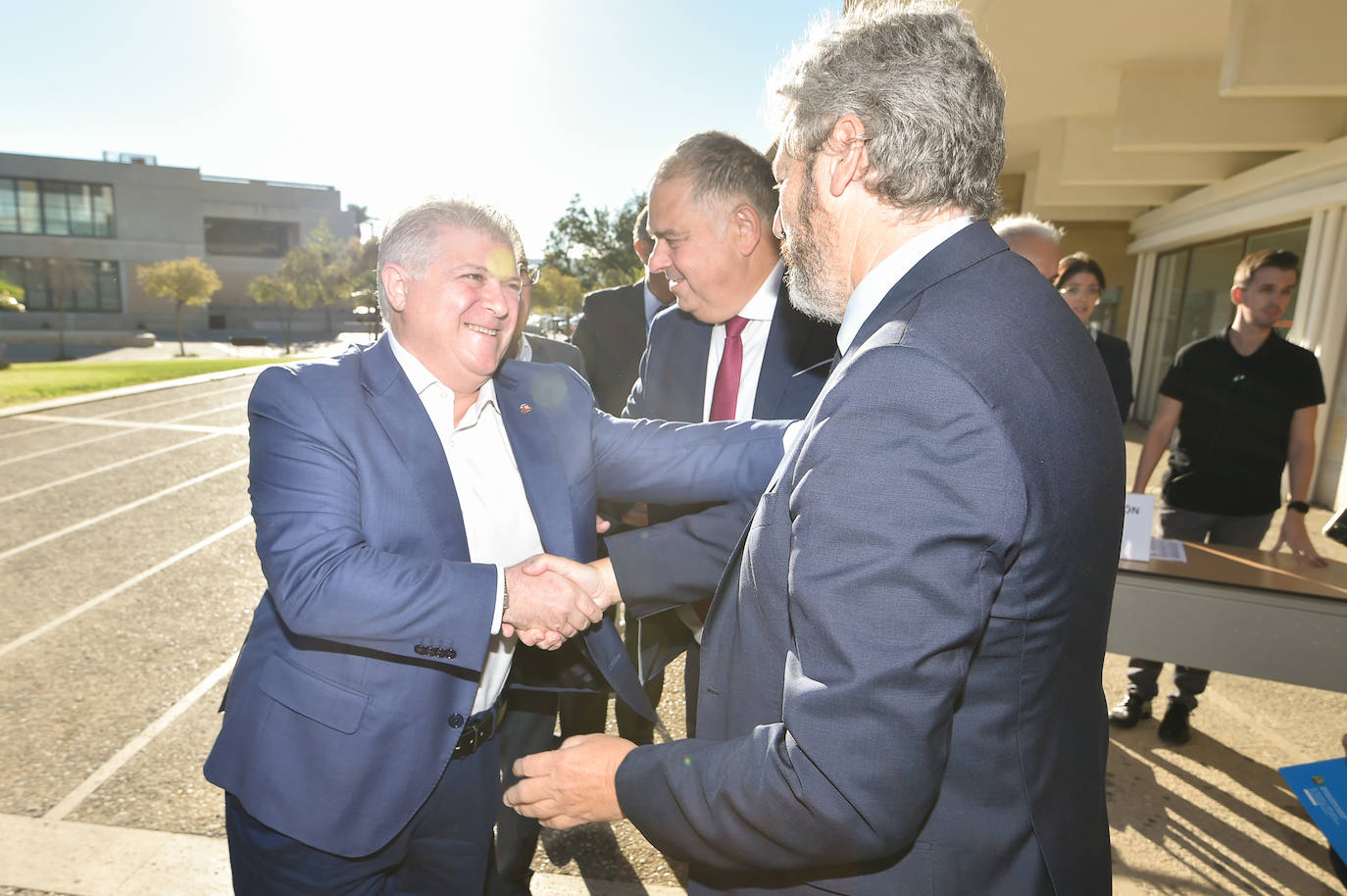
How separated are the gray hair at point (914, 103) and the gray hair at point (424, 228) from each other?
0.98 metres

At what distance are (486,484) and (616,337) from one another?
7.51 feet

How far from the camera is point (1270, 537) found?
7.48 m

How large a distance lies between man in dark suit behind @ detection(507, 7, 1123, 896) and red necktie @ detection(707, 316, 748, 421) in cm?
131

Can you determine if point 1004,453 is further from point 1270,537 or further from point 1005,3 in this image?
point 1270,537

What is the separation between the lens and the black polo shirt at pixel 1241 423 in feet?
13.9

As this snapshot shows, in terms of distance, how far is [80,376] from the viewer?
67.7ft

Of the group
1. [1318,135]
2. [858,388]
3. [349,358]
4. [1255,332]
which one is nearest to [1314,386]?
[1255,332]

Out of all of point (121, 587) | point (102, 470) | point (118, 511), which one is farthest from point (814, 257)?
point (102, 470)

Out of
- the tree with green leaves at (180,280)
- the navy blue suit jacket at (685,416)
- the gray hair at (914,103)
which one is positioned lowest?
the navy blue suit jacket at (685,416)

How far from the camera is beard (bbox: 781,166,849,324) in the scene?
1.33 meters

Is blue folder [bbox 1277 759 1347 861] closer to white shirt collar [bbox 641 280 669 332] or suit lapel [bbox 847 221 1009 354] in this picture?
suit lapel [bbox 847 221 1009 354]

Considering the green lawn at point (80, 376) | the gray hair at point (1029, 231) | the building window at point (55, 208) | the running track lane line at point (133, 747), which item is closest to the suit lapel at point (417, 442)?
the running track lane line at point (133, 747)

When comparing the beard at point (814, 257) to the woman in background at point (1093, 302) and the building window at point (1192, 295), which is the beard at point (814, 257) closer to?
the woman in background at point (1093, 302)

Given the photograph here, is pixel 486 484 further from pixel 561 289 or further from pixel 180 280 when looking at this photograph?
pixel 561 289
